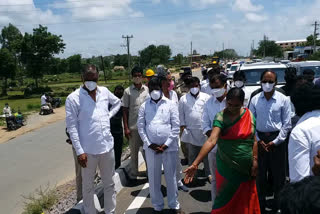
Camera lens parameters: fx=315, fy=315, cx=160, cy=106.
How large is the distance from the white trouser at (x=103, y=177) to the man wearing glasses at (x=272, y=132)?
196 cm

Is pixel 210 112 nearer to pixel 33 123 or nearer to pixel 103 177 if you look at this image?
pixel 103 177

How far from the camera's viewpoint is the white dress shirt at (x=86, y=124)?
3701 millimetres

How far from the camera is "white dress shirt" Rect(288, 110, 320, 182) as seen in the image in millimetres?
2191

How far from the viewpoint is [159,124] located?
4.20m

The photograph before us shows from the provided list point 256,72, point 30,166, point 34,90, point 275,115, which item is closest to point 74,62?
point 34,90

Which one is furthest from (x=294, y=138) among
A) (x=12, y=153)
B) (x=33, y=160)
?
(x=12, y=153)

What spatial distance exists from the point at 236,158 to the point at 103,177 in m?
1.77

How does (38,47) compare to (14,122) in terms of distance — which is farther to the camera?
(38,47)

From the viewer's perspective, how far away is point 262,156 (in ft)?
13.9

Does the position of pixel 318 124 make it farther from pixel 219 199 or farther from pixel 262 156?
pixel 262 156

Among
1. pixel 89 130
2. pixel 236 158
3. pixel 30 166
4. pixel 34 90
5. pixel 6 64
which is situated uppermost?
pixel 6 64

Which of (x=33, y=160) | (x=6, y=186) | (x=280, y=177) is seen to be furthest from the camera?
(x=33, y=160)

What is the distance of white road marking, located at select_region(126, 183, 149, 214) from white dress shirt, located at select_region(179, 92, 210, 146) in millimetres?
1060

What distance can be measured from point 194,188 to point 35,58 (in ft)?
114
